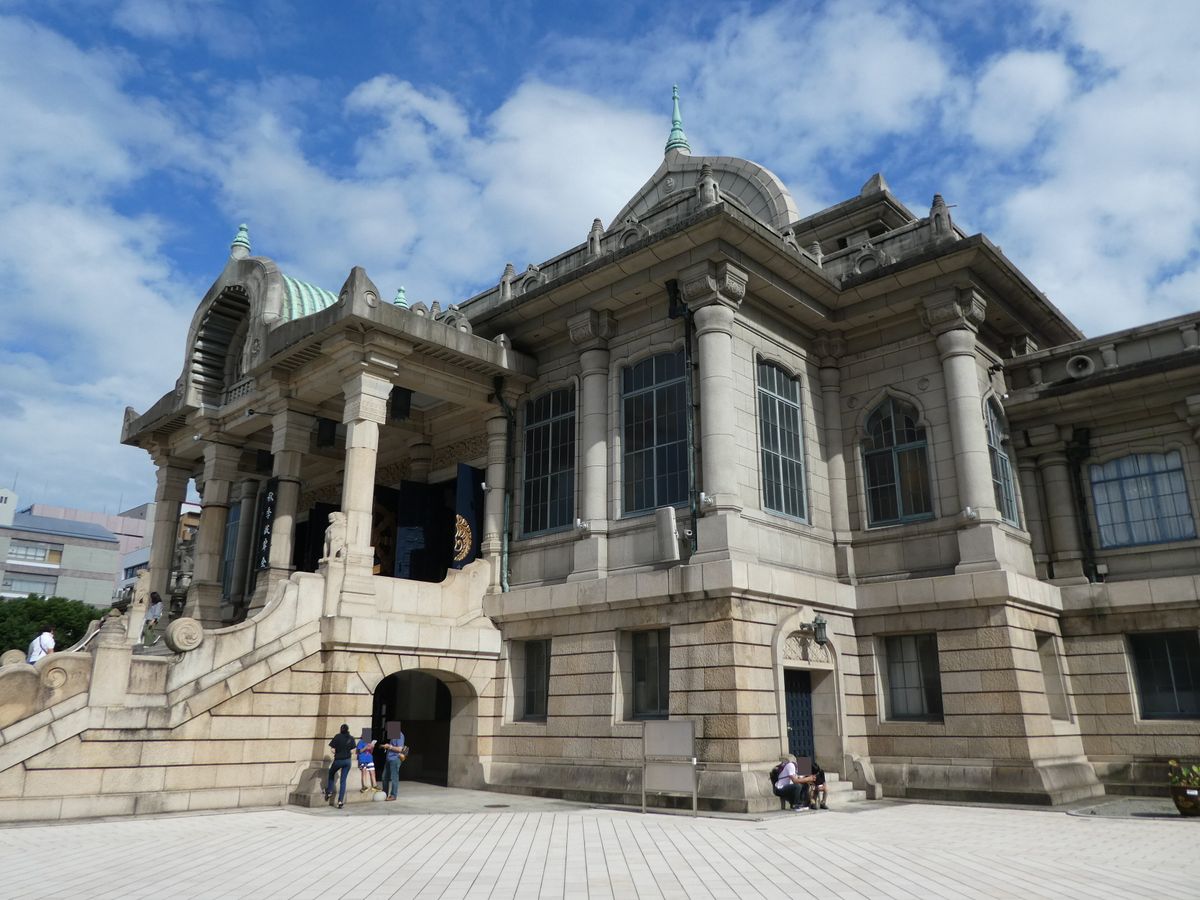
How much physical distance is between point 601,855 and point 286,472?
14.9 m

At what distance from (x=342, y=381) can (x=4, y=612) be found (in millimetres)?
48370

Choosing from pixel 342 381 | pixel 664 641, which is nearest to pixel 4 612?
pixel 342 381

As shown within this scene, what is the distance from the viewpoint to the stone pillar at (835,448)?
789 inches

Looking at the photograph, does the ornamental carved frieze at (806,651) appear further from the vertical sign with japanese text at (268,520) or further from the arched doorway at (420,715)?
the vertical sign with japanese text at (268,520)

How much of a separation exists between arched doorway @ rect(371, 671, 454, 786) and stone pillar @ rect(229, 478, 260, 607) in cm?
824

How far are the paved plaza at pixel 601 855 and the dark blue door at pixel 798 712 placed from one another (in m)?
2.37

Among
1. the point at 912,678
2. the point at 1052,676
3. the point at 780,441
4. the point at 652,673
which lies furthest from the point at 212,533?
the point at 1052,676

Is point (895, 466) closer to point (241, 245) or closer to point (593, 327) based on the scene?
point (593, 327)

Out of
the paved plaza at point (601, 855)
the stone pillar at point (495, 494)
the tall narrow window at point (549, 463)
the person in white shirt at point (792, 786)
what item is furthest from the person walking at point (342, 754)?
the person in white shirt at point (792, 786)

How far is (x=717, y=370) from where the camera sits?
59.5ft

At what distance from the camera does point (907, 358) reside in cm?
2036

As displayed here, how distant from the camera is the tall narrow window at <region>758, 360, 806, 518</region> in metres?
19.0

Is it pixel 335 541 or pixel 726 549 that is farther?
pixel 335 541

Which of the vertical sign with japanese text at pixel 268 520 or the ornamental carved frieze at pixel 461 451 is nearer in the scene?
the vertical sign with japanese text at pixel 268 520
